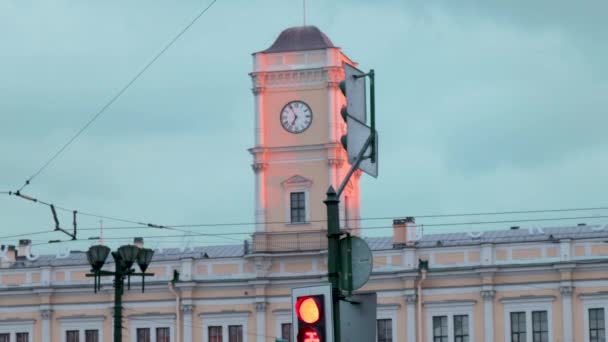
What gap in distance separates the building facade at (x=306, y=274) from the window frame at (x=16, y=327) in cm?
6

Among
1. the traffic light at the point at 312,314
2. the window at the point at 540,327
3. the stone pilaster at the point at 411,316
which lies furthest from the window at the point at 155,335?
the traffic light at the point at 312,314

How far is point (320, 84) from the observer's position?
67.1 meters

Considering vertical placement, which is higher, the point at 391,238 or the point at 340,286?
the point at 391,238

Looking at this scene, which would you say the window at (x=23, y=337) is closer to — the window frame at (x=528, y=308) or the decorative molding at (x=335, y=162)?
the decorative molding at (x=335, y=162)

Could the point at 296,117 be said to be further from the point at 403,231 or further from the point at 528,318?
the point at 528,318

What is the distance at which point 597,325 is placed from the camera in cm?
6247

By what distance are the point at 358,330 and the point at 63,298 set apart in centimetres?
5695

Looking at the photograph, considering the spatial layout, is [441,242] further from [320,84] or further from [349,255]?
[349,255]

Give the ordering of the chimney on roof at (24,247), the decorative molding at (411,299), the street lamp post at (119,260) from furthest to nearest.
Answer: the chimney on roof at (24,247)
the decorative molding at (411,299)
the street lamp post at (119,260)

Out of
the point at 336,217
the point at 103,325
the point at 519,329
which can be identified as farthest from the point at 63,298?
the point at 336,217

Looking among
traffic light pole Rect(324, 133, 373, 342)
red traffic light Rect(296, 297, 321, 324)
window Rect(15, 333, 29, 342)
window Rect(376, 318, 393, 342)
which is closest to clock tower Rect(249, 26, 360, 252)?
window Rect(376, 318, 393, 342)

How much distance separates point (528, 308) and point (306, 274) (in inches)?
359

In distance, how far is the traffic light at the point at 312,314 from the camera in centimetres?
1334

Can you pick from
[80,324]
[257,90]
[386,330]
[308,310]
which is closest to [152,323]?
[80,324]
